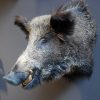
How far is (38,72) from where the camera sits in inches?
29.0

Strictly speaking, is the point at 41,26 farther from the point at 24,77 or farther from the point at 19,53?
the point at 19,53

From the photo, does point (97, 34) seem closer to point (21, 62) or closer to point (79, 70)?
point (79, 70)

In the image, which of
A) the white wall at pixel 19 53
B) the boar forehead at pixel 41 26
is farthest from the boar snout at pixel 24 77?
the white wall at pixel 19 53

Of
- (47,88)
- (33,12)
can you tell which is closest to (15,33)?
(33,12)

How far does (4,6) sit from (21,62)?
1.19 feet

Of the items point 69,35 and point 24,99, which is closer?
point 69,35

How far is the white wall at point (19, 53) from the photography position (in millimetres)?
908

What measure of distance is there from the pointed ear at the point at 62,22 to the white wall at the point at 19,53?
15cm

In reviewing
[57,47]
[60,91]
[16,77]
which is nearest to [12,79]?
[16,77]

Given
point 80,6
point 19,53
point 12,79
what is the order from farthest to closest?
point 19,53
point 80,6
point 12,79

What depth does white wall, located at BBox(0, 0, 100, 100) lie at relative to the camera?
91 cm

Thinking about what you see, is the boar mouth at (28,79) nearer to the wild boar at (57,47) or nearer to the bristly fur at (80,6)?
the wild boar at (57,47)

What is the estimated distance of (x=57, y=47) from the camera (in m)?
0.77

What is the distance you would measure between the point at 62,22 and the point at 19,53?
305mm
